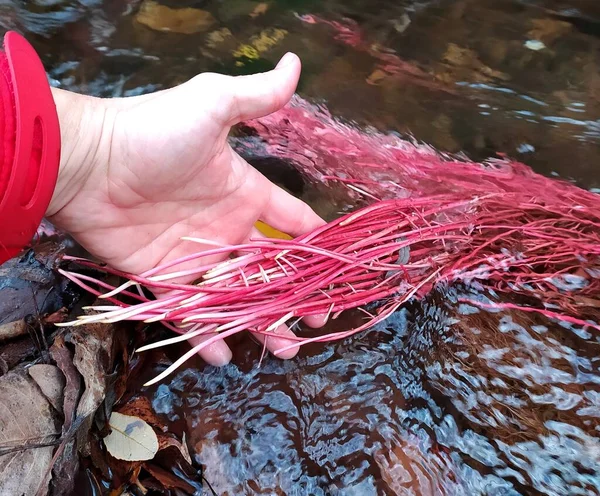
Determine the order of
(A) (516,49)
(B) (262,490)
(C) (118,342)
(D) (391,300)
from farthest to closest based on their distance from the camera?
(A) (516,49), (D) (391,300), (C) (118,342), (B) (262,490)

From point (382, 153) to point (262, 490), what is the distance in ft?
4.91

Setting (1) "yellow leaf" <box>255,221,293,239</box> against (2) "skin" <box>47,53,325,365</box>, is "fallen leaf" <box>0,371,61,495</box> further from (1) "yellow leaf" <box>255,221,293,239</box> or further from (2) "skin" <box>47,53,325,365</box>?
(1) "yellow leaf" <box>255,221,293,239</box>

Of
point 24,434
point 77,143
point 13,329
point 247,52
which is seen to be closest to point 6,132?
point 77,143

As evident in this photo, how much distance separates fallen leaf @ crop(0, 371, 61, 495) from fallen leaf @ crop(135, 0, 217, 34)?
2278 mm

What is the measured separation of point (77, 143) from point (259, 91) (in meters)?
0.54

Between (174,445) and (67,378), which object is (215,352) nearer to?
(174,445)

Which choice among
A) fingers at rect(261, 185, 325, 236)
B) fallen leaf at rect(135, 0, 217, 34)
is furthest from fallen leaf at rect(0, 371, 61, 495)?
fallen leaf at rect(135, 0, 217, 34)

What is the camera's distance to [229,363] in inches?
63.7

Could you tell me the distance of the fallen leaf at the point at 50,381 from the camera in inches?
52.0

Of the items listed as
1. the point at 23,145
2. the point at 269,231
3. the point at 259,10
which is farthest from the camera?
the point at 259,10

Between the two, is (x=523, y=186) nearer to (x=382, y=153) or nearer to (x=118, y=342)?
(x=382, y=153)

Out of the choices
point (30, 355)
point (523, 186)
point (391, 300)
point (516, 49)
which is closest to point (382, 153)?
point (523, 186)

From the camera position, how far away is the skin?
4.79ft

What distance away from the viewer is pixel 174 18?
119 inches
